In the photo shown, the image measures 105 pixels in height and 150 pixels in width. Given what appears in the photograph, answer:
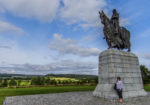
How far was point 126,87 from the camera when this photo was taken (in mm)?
10438

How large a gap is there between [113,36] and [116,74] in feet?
13.1

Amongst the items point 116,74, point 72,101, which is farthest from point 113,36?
point 72,101

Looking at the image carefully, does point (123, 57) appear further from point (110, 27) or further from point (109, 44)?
point (110, 27)

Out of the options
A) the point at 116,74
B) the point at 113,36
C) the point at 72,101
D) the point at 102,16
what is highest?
the point at 102,16

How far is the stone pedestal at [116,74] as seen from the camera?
396 inches

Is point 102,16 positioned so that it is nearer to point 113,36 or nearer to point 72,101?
point 113,36

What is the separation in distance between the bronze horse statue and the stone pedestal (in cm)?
109

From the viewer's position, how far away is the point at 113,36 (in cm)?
1209

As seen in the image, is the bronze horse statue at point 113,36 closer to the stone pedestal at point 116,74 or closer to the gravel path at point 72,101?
the stone pedestal at point 116,74

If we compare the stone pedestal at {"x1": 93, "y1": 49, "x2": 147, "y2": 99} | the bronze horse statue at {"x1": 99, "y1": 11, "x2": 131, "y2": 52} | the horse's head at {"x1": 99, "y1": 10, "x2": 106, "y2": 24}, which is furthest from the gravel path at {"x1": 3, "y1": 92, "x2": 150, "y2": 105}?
the horse's head at {"x1": 99, "y1": 10, "x2": 106, "y2": 24}

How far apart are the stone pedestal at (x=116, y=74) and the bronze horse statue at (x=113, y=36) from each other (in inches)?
42.9

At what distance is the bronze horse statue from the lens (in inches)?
473

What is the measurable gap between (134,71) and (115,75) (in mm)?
2972

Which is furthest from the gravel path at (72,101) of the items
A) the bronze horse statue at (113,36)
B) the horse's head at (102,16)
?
the horse's head at (102,16)
